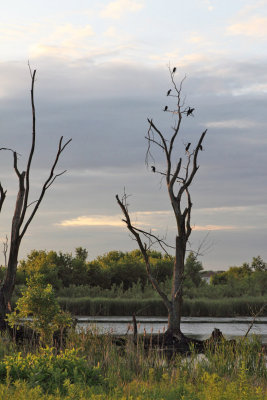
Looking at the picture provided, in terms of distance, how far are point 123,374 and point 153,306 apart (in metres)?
18.9

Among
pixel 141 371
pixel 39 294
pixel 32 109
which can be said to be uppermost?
pixel 32 109

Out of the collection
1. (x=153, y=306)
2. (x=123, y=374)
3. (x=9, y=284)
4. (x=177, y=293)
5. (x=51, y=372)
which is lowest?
(x=123, y=374)

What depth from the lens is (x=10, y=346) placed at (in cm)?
1181

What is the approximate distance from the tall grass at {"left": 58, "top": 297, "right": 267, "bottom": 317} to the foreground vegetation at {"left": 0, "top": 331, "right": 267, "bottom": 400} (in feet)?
47.5

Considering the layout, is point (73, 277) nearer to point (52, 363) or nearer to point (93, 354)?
point (93, 354)

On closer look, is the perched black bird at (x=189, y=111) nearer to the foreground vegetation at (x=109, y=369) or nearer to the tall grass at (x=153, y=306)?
the foreground vegetation at (x=109, y=369)

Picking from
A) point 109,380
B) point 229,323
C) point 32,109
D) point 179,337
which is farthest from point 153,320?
point 109,380

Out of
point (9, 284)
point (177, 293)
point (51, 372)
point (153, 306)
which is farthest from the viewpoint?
point (153, 306)

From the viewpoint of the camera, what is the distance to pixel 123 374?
980 cm

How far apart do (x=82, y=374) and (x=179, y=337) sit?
8.89 metres

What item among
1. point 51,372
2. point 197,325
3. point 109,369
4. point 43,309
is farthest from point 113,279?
point 51,372

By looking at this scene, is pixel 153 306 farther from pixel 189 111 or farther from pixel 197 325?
pixel 189 111

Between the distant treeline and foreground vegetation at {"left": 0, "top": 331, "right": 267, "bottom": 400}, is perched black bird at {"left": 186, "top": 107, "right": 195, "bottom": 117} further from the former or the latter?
the distant treeline

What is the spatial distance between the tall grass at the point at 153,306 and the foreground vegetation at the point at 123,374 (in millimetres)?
14474
